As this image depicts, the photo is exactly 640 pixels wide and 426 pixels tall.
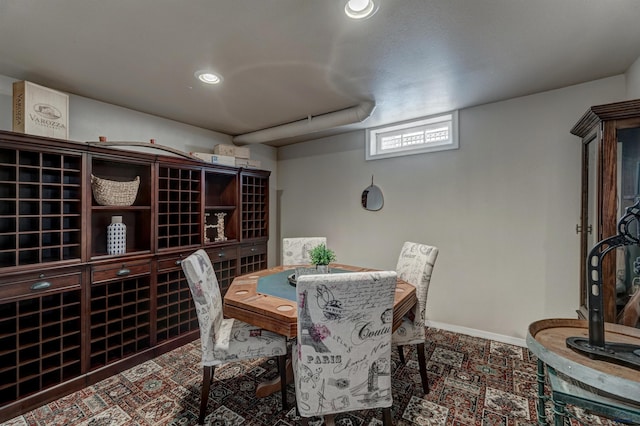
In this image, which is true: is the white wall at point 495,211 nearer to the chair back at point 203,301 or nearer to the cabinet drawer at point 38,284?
the chair back at point 203,301

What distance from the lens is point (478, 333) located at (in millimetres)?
3006

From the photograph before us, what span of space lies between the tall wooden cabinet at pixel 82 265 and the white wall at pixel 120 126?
0.33 metres

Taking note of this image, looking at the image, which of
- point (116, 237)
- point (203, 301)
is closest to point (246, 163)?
point (116, 237)

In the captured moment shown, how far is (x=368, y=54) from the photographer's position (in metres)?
1.97

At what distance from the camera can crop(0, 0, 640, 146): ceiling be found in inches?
59.6

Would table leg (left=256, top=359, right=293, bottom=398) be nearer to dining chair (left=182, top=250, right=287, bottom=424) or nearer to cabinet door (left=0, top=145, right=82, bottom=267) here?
dining chair (left=182, top=250, right=287, bottom=424)

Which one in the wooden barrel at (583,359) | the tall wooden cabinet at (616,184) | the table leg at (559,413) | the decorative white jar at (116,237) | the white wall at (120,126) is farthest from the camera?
the decorative white jar at (116,237)

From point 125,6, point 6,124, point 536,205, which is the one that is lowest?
point 536,205

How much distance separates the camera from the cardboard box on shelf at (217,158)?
3.31 metres

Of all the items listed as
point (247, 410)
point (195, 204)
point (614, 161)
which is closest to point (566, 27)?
point (614, 161)

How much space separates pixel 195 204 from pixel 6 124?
5.22ft

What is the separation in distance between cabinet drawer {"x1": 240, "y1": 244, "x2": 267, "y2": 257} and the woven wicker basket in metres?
1.41

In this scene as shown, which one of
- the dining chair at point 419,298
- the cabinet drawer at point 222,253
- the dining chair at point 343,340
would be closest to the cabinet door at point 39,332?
the cabinet drawer at point 222,253

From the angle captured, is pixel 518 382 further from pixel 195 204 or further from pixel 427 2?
pixel 195 204
